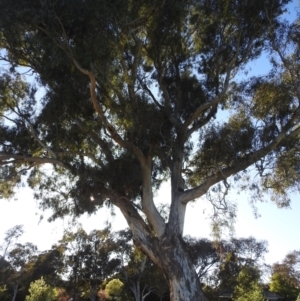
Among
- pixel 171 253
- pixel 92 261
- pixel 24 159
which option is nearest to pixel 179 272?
pixel 171 253

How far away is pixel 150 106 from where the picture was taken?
1074 centimetres

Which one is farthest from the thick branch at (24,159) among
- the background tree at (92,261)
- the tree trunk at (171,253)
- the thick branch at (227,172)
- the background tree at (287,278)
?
the background tree at (287,278)

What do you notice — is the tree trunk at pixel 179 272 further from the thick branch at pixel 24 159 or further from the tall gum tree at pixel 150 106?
the thick branch at pixel 24 159

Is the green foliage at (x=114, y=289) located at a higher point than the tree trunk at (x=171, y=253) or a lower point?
higher

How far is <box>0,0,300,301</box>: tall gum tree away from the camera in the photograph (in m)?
8.98

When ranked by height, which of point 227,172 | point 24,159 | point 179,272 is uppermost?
point 24,159

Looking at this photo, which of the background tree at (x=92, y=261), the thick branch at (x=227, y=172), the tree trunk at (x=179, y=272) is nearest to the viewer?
the tree trunk at (x=179, y=272)

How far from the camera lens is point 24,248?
34312 mm

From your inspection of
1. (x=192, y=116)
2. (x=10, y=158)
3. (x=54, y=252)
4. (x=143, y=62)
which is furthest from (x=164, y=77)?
(x=54, y=252)

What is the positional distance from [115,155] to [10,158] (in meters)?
3.27

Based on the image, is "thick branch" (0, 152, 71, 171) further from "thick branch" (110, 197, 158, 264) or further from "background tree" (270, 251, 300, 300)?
"background tree" (270, 251, 300, 300)

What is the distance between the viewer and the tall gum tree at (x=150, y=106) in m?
8.98

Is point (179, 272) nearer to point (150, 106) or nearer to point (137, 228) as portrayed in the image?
point (137, 228)

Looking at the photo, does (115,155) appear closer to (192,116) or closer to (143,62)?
(192,116)
